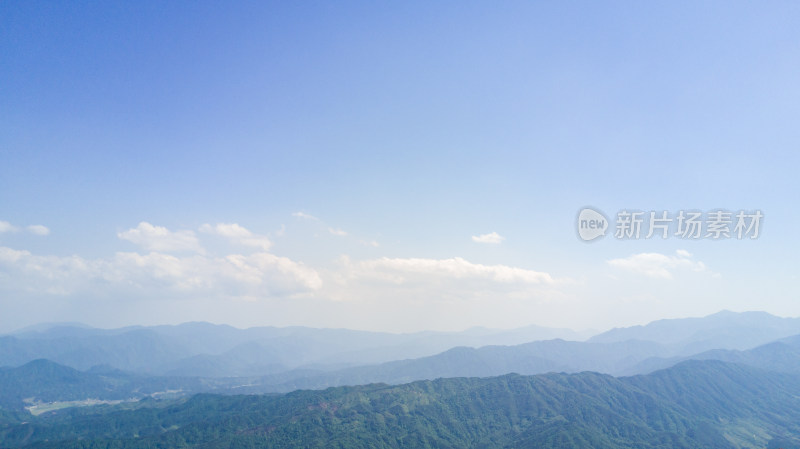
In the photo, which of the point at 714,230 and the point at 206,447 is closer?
the point at 714,230

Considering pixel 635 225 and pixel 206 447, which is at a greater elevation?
pixel 635 225

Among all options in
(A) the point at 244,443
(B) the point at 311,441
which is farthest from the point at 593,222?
(A) the point at 244,443

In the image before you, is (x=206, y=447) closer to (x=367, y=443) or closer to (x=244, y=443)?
(x=244, y=443)

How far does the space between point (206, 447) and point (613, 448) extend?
193 m

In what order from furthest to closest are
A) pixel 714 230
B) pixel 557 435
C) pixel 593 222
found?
1. pixel 557 435
2. pixel 593 222
3. pixel 714 230

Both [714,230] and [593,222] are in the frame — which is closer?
[714,230]

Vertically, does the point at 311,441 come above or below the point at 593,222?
below

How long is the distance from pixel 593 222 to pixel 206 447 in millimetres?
198557

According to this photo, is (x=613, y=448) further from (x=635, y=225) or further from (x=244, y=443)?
(x=244, y=443)

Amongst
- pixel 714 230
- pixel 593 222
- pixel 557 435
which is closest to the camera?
pixel 714 230

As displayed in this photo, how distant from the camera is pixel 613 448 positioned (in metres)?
198

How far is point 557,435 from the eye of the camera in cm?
19525

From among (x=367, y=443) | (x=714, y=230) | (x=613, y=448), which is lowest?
(x=613, y=448)

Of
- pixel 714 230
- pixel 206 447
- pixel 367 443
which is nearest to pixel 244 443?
pixel 206 447
